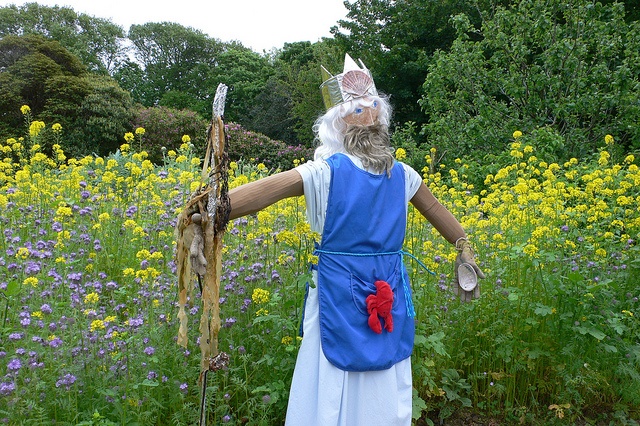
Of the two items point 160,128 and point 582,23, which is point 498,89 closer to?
point 582,23

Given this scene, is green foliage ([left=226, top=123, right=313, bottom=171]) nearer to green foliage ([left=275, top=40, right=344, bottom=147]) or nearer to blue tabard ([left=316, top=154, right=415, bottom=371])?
green foliage ([left=275, top=40, right=344, bottom=147])

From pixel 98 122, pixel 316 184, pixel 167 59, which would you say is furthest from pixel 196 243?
pixel 167 59

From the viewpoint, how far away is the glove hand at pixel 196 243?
4.97 ft

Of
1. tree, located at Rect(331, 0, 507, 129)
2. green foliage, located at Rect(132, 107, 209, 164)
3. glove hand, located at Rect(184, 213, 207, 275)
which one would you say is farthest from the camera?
tree, located at Rect(331, 0, 507, 129)

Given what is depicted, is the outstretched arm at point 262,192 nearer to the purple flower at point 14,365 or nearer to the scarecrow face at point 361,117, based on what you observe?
the scarecrow face at point 361,117

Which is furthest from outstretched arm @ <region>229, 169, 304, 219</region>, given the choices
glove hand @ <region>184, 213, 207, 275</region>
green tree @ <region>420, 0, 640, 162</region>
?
green tree @ <region>420, 0, 640, 162</region>

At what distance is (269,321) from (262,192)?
41.3 inches

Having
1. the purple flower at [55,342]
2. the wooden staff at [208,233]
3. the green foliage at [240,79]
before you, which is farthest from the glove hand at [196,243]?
the green foliage at [240,79]

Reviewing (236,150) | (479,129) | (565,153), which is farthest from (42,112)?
(565,153)

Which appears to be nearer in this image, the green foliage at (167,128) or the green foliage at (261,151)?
the green foliage at (167,128)

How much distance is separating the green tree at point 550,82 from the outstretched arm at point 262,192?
6.08m

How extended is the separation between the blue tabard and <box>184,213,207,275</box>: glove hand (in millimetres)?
581

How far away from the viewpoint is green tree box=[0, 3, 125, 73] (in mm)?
33531

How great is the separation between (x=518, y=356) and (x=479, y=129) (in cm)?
569
